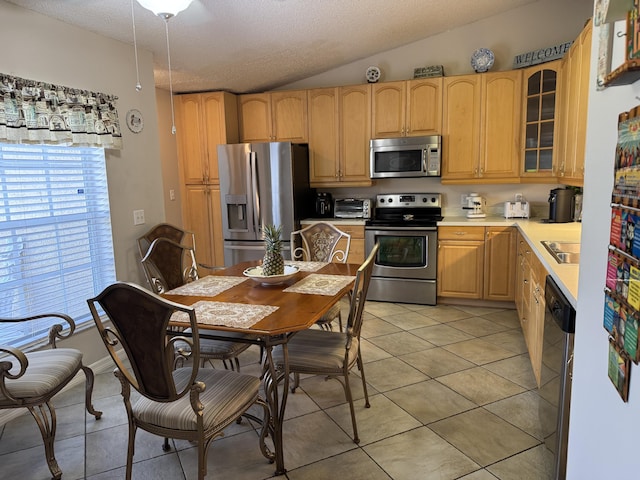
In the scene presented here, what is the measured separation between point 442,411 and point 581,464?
1.32 metres

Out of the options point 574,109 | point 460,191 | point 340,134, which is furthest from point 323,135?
point 574,109

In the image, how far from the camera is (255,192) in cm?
458

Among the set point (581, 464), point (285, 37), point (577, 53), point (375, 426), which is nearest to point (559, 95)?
point (577, 53)

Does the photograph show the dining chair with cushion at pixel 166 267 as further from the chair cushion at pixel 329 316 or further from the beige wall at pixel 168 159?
the beige wall at pixel 168 159

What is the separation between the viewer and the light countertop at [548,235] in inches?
73.7

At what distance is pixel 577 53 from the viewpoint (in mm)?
3076

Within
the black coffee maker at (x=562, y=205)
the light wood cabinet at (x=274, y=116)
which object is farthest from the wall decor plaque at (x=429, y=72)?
the black coffee maker at (x=562, y=205)

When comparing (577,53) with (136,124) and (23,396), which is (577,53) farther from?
(23,396)

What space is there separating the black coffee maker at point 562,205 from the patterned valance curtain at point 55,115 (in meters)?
3.68

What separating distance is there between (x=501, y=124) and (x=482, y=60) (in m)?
0.68

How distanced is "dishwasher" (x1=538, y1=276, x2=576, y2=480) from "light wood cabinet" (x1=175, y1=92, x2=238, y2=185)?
12.5 ft

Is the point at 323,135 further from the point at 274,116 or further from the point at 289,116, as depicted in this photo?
the point at 274,116

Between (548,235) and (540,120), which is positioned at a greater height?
(540,120)

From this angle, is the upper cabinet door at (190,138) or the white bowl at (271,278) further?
the upper cabinet door at (190,138)
